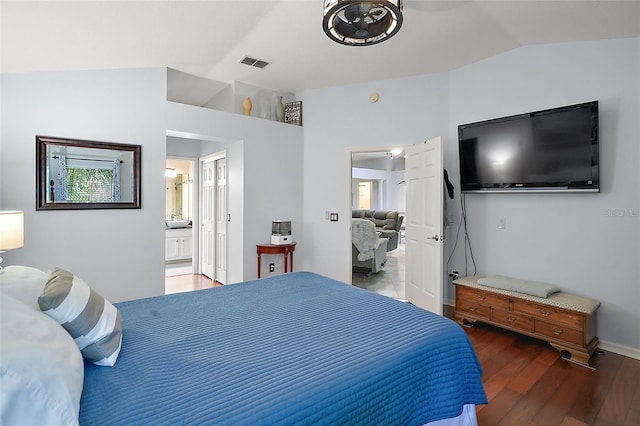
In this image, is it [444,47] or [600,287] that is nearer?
[600,287]

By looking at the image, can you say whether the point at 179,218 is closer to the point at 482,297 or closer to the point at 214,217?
the point at 214,217

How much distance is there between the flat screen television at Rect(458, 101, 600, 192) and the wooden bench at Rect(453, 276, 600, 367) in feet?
3.25

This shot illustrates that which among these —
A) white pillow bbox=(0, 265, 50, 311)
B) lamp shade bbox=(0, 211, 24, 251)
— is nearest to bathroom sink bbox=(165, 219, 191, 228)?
lamp shade bbox=(0, 211, 24, 251)

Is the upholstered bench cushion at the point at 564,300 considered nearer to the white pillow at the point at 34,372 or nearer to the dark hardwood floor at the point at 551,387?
the dark hardwood floor at the point at 551,387

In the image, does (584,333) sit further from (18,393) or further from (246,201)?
(246,201)

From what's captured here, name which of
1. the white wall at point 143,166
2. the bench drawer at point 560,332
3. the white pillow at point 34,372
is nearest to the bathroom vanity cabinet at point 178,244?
the white wall at point 143,166

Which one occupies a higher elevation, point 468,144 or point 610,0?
Answer: point 610,0

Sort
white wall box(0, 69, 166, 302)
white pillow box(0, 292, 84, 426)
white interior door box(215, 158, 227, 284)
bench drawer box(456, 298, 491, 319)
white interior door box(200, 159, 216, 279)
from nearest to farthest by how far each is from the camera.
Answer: white pillow box(0, 292, 84, 426), white wall box(0, 69, 166, 302), bench drawer box(456, 298, 491, 319), white interior door box(215, 158, 227, 284), white interior door box(200, 159, 216, 279)

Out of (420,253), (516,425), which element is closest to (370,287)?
(420,253)

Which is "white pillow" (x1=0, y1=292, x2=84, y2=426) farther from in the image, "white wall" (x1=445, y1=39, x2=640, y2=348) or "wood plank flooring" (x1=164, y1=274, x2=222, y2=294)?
"wood plank flooring" (x1=164, y1=274, x2=222, y2=294)

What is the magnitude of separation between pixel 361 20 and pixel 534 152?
7.05 feet

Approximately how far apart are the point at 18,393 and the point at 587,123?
3.77m

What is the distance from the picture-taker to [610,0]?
91.1 inches

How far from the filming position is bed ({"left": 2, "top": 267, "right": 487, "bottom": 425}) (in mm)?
1022
